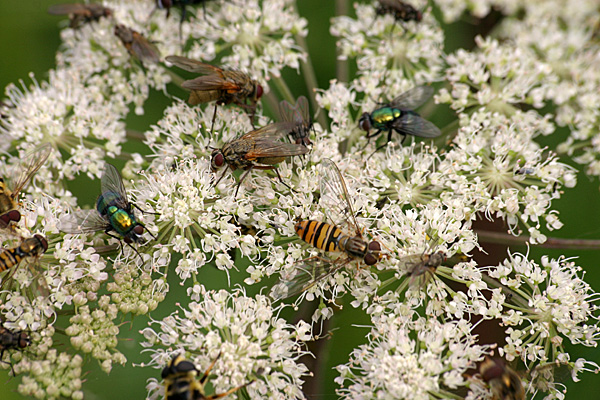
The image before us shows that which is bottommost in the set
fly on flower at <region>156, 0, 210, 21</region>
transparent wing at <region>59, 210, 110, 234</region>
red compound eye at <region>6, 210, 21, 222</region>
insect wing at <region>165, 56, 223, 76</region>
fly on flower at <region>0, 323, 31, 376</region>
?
fly on flower at <region>0, 323, 31, 376</region>

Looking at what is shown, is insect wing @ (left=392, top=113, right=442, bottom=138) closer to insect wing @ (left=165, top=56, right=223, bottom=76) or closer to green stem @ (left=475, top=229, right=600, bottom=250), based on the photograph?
green stem @ (left=475, top=229, right=600, bottom=250)

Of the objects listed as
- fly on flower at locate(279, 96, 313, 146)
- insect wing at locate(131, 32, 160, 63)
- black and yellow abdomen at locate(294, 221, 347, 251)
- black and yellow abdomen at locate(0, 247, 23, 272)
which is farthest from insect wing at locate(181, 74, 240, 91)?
black and yellow abdomen at locate(0, 247, 23, 272)

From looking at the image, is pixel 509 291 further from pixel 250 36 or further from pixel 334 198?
pixel 250 36

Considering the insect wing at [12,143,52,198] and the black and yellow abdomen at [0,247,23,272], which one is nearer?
the black and yellow abdomen at [0,247,23,272]

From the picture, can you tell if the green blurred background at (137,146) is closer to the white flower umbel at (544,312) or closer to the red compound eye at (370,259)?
the white flower umbel at (544,312)

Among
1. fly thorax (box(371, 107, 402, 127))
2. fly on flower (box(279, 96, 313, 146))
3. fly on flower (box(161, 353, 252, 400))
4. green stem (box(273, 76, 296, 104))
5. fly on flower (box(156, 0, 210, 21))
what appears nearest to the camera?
fly on flower (box(161, 353, 252, 400))

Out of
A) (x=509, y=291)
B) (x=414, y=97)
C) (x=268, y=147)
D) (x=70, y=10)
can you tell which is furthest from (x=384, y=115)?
(x=70, y=10)
